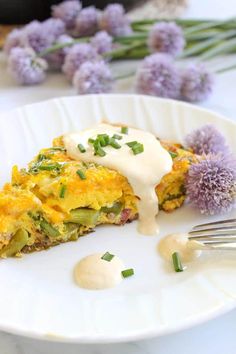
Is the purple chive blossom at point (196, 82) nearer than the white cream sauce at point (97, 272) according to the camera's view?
No

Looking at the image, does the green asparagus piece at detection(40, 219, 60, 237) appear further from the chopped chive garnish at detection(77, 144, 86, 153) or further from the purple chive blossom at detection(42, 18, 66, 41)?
the purple chive blossom at detection(42, 18, 66, 41)

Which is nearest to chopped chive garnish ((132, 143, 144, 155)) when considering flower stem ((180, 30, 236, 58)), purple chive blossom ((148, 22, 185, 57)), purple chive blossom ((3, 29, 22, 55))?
purple chive blossom ((148, 22, 185, 57))

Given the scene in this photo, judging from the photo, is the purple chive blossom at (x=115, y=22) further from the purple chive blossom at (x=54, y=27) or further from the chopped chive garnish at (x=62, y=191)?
the chopped chive garnish at (x=62, y=191)

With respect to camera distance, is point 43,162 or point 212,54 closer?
point 43,162

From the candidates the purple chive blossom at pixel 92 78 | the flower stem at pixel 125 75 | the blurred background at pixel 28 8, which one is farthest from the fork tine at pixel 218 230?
the blurred background at pixel 28 8

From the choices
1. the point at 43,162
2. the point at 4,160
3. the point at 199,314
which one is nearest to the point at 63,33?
the point at 4,160

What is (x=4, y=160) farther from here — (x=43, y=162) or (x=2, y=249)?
(x=2, y=249)
